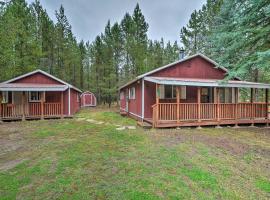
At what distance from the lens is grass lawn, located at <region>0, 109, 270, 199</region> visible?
158 inches

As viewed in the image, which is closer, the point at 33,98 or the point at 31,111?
the point at 31,111

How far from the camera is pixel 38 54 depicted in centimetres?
2358

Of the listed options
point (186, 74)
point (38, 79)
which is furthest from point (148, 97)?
point (38, 79)

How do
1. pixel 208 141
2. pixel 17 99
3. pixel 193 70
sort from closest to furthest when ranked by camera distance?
pixel 208 141 < pixel 193 70 < pixel 17 99

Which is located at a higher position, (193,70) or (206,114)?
(193,70)

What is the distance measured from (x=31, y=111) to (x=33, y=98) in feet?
4.38

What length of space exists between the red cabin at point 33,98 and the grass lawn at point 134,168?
7.01 metres

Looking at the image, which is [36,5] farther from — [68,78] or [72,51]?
[68,78]

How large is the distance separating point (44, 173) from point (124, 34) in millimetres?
26924

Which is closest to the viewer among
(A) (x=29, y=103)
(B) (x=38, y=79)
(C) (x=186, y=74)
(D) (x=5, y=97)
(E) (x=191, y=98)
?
(E) (x=191, y=98)

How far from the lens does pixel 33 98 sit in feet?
54.0

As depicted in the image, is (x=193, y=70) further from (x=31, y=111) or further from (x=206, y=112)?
(x=31, y=111)

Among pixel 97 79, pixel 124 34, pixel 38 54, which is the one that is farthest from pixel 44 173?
pixel 97 79

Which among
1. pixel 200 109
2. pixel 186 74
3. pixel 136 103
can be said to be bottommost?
pixel 200 109
